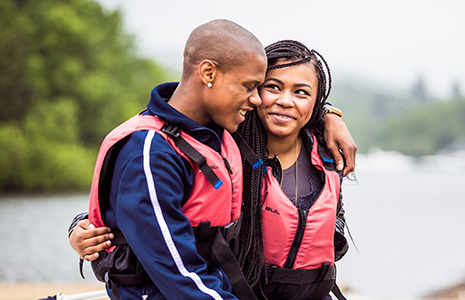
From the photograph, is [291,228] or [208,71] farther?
[291,228]

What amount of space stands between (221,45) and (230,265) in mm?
602

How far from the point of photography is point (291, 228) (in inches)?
58.7

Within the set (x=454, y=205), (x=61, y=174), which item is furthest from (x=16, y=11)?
(x=454, y=205)

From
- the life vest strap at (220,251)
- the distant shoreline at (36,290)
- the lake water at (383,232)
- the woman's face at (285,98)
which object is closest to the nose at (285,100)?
the woman's face at (285,98)

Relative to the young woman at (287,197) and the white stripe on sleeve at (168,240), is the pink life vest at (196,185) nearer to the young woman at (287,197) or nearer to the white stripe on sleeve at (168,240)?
the white stripe on sleeve at (168,240)

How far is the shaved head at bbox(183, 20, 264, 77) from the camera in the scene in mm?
1197

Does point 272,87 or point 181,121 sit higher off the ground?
point 272,87

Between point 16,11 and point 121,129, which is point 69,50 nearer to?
point 16,11

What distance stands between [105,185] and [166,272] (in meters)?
0.30

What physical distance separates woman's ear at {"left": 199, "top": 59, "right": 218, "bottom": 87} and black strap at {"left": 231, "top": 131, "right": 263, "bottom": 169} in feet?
1.03

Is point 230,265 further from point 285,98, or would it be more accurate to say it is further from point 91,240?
point 285,98

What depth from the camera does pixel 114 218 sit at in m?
1.18

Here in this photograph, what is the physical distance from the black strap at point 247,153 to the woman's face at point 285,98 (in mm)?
136

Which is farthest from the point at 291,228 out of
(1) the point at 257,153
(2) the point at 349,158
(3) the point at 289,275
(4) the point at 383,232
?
(4) the point at 383,232
